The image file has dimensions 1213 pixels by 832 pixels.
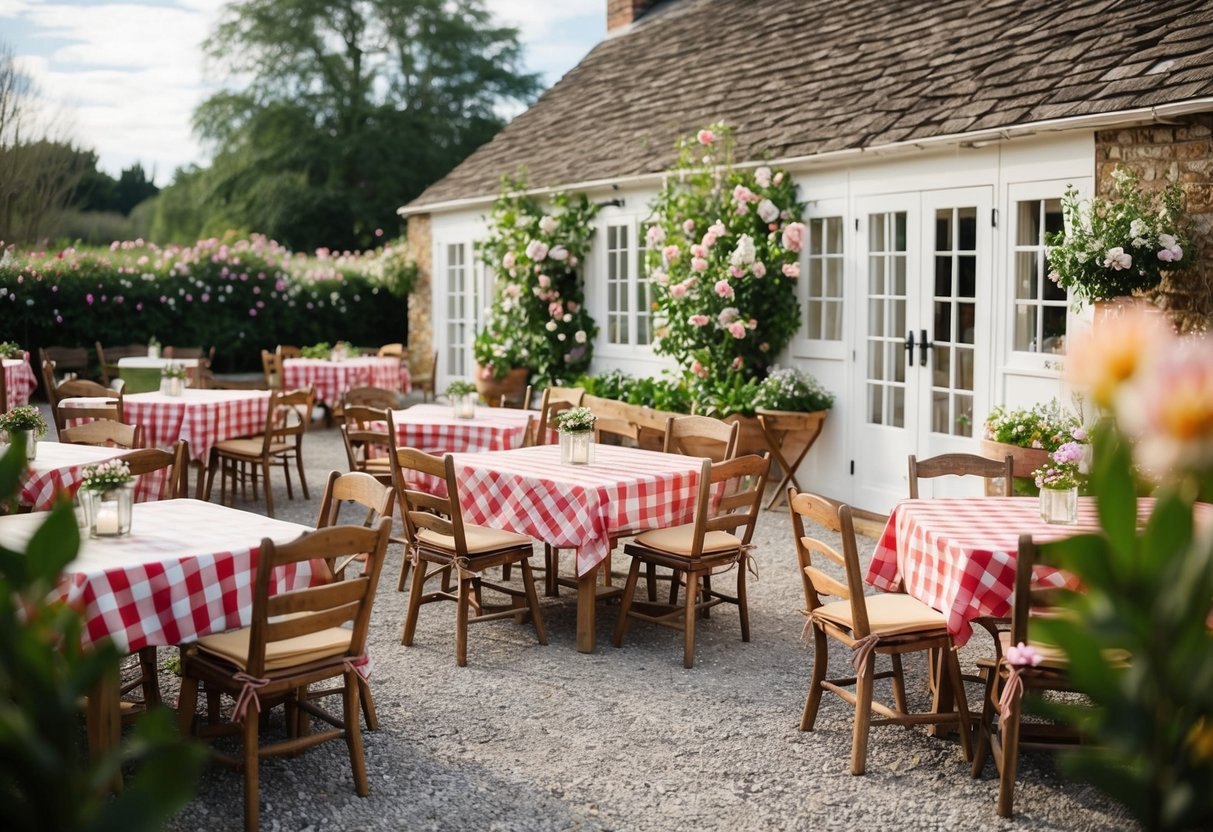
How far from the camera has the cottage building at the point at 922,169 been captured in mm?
8242

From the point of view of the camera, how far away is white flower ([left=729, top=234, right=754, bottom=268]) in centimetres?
1073

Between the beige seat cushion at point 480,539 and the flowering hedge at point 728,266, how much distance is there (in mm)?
4599

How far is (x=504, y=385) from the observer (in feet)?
49.1

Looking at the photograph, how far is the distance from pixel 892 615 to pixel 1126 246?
3.72 meters

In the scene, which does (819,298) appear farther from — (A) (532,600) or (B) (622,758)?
(B) (622,758)

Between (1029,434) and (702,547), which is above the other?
(1029,434)

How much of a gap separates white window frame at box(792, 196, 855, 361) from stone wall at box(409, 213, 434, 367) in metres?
8.26

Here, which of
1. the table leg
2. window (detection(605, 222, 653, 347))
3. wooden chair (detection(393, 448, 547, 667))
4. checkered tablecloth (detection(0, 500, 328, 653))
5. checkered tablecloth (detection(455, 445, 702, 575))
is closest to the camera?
checkered tablecloth (detection(0, 500, 328, 653))

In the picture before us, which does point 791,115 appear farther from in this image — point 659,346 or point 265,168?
point 265,168

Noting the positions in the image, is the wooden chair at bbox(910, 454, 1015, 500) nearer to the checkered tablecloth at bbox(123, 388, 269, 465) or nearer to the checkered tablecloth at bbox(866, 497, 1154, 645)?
the checkered tablecloth at bbox(866, 497, 1154, 645)

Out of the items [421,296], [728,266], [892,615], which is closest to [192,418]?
[728,266]

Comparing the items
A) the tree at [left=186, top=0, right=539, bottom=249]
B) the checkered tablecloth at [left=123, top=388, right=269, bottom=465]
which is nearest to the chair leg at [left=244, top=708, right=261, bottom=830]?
the checkered tablecloth at [left=123, top=388, right=269, bottom=465]

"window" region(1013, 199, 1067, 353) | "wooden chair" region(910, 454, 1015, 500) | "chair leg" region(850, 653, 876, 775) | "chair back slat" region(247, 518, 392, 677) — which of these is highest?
"window" region(1013, 199, 1067, 353)

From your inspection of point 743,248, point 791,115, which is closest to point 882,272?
point 743,248
